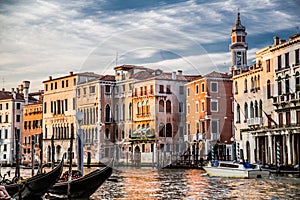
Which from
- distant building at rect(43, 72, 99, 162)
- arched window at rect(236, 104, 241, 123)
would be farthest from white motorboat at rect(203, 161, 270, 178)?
distant building at rect(43, 72, 99, 162)

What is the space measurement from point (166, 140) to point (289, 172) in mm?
11520

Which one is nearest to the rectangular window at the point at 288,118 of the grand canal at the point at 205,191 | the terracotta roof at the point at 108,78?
the grand canal at the point at 205,191

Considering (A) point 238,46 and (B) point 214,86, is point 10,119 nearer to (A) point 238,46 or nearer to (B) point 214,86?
(A) point 238,46

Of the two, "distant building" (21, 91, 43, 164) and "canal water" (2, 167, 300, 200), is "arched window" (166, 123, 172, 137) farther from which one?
"distant building" (21, 91, 43, 164)

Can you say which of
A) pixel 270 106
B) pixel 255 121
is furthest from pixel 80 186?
pixel 255 121

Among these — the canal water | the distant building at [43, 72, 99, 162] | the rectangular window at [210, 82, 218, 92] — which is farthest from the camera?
the distant building at [43, 72, 99, 162]

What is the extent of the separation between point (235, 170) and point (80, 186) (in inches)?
339

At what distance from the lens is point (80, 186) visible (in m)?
10.7

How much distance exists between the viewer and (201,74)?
571 cm

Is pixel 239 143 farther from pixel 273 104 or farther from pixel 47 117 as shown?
pixel 47 117

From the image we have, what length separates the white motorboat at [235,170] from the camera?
57.7 ft

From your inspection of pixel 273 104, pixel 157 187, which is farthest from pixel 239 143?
pixel 157 187

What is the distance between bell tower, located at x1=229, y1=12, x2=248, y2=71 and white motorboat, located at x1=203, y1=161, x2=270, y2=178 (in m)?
17.6

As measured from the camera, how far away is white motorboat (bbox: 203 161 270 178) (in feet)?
57.7
